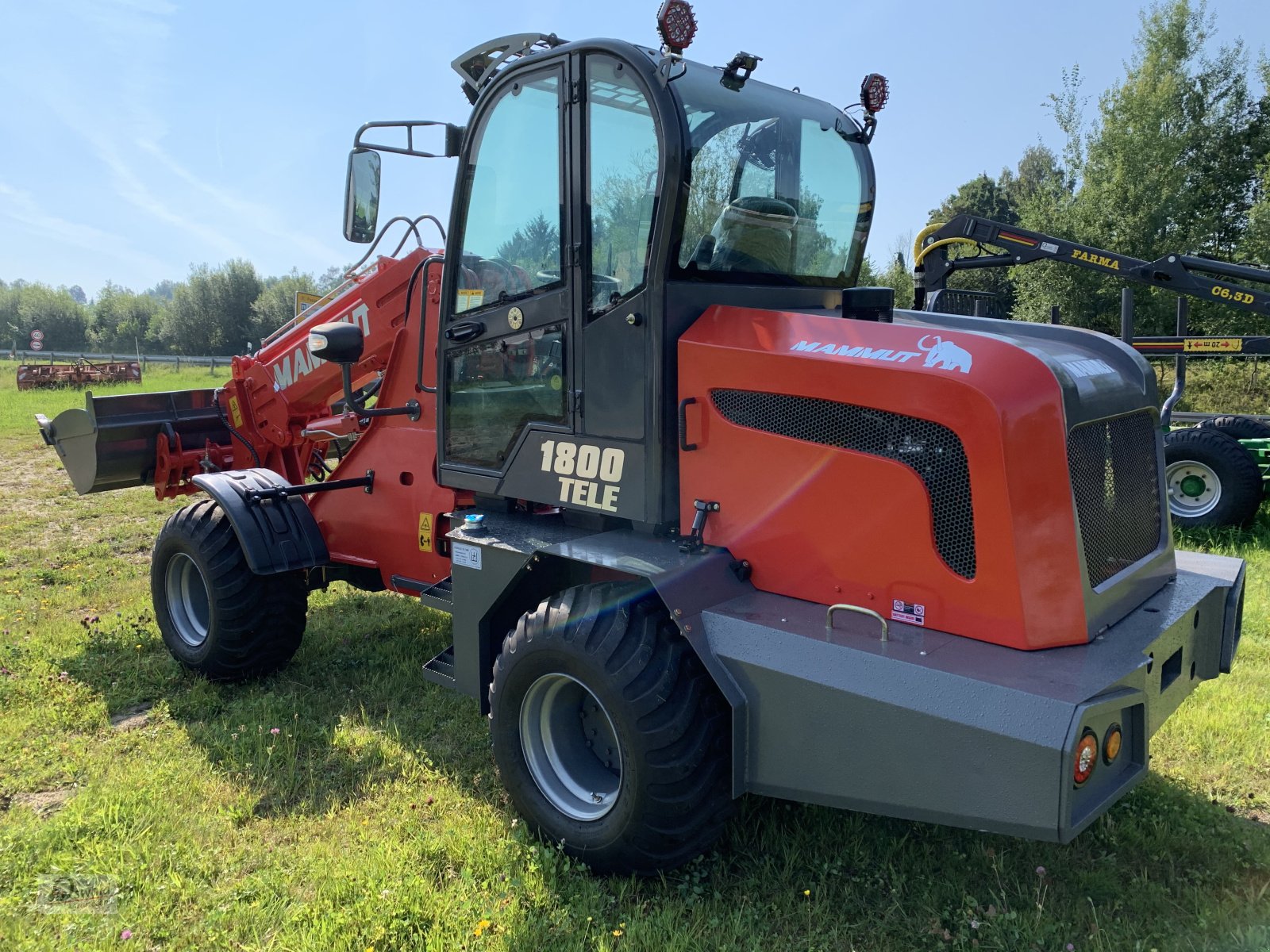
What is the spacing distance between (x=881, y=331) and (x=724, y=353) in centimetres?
51

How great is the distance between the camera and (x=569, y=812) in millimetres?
3195

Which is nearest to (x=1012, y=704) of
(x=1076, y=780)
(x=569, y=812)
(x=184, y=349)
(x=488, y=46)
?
(x=1076, y=780)

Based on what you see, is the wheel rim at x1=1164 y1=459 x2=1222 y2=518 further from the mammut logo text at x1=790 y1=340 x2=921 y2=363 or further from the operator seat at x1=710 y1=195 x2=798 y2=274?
the mammut logo text at x1=790 y1=340 x2=921 y2=363

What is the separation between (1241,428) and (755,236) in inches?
269

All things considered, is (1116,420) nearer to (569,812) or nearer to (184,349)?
(569,812)

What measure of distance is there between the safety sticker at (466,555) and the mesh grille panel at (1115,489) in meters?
2.07

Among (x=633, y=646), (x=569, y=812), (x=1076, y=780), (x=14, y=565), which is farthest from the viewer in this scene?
(x=14, y=565)

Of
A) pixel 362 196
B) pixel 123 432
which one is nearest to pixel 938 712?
pixel 362 196

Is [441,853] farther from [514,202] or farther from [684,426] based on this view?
[514,202]

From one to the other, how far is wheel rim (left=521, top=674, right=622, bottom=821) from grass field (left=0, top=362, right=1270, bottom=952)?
0.22 m

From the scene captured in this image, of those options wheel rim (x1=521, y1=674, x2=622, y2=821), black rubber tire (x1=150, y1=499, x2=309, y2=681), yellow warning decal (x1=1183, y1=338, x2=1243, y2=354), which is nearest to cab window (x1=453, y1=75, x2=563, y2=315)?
wheel rim (x1=521, y1=674, x2=622, y2=821)

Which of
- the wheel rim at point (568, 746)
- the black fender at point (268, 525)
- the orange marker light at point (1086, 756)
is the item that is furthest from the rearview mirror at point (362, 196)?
the orange marker light at point (1086, 756)

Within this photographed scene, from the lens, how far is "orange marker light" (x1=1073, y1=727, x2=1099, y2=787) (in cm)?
231

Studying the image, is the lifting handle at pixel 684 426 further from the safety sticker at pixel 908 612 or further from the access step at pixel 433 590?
the access step at pixel 433 590
